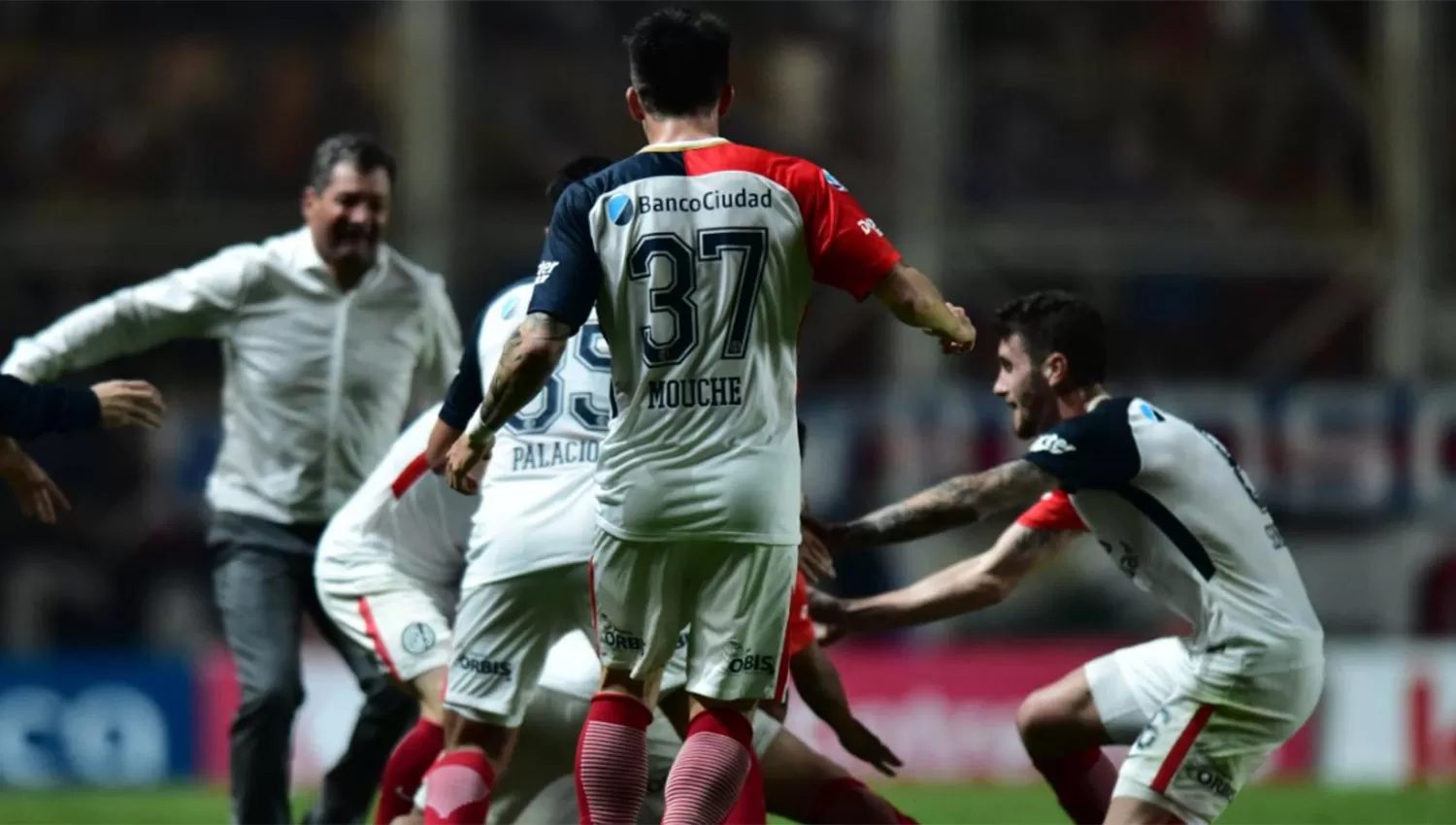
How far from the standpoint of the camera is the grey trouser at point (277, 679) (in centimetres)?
682

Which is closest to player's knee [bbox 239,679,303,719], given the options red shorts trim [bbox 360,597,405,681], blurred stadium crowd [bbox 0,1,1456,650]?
red shorts trim [bbox 360,597,405,681]

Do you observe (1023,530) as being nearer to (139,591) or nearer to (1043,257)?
(1043,257)

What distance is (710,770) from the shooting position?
500 cm

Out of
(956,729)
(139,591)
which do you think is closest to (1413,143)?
(956,729)

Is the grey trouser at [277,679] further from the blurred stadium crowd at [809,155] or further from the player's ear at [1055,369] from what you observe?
the blurred stadium crowd at [809,155]

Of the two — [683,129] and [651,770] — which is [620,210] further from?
[651,770]

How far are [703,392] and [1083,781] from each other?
1979mm

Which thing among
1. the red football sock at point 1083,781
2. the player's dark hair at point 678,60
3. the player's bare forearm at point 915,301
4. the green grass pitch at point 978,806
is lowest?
the green grass pitch at point 978,806

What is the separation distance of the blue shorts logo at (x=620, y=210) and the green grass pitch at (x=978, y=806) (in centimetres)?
520

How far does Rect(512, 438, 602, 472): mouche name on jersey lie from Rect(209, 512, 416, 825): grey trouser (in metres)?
1.24

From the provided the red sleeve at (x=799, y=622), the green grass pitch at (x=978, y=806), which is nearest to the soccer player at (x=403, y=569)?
the red sleeve at (x=799, y=622)

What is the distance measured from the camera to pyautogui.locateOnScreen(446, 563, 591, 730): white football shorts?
5.68 meters

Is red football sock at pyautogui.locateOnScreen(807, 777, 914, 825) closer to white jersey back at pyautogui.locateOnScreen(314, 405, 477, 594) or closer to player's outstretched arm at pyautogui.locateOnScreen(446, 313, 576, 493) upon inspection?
player's outstretched arm at pyautogui.locateOnScreen(446, 313, 576, 493)

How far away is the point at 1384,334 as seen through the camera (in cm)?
1817
